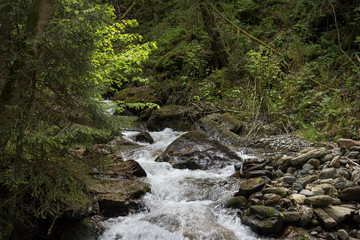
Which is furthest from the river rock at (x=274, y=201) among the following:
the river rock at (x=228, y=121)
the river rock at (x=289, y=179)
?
the river rock at (x=228, y=121)

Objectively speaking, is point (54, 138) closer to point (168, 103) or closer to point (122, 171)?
point (122, 171)

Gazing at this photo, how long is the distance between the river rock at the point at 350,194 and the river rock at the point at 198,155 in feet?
10.4

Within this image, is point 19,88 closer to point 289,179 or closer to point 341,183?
point 289,179

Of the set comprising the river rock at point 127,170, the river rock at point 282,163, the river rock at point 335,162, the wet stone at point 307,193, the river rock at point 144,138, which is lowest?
the river rock at point 144,138

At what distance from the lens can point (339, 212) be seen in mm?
3977

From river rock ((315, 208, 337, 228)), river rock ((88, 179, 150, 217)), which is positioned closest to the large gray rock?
river rock ((315, 208, 337, 228))

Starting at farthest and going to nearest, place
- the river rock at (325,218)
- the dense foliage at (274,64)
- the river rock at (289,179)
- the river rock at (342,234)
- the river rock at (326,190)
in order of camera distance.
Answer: the dense foliage at (274,64) → the river rock at (289,179) → the river rock at (326,190) → the river rock at (325,218) → the river rock at (342,234)

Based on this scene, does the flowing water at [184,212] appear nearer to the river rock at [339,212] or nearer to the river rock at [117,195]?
the river rock at [117,195]

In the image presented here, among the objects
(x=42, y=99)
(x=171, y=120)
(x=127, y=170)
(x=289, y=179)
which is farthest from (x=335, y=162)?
(x=171, y=120)

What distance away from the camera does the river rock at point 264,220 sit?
4094mm

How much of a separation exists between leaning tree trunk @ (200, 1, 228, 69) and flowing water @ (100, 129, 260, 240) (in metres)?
8.78

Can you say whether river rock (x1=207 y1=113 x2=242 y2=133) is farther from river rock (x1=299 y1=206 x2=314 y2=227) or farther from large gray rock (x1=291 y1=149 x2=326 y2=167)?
river rock (x1=299 y1=206 x2=314 y2=227)

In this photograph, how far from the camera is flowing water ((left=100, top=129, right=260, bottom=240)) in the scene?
170 inches

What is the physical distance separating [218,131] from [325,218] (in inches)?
247
